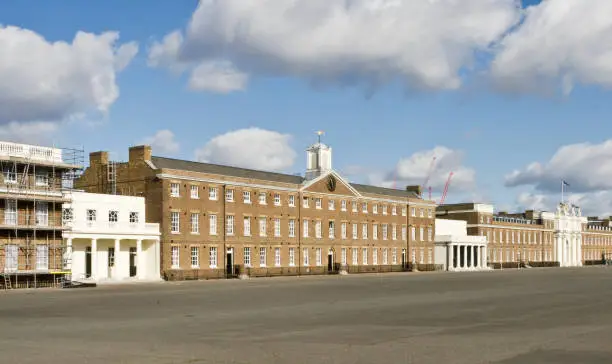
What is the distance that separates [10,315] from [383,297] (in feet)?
61.6

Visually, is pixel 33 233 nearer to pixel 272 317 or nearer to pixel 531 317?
pixel 272 317

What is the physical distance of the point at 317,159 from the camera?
9000 cm

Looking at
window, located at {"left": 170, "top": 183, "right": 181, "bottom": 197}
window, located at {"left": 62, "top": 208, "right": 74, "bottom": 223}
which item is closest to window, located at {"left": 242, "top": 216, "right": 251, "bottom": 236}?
window, located at {"left": 170, "top": 183, "right": 181, "bottom": 197}

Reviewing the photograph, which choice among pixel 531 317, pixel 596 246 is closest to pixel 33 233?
pixel 531 317

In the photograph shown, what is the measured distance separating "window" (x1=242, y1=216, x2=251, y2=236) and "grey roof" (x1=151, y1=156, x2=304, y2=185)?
14.9ft

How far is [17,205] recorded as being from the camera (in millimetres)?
51875

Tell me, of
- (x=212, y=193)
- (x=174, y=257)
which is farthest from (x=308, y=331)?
(x=212, y=193)

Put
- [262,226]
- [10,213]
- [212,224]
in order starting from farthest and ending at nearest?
1. [262,226]
2. [212,224]
3. [10,213]

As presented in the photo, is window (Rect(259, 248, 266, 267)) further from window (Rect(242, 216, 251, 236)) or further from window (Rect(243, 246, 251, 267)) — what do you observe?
window (Rect(242, 216, 251, 236))

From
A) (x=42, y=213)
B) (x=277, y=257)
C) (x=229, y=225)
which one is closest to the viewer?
(x=42, y=213)

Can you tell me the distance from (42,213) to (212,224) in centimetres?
2067

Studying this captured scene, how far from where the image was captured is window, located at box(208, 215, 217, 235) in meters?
71.8

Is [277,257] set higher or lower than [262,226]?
lower

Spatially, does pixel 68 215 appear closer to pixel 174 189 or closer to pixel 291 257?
pixel 174 189
